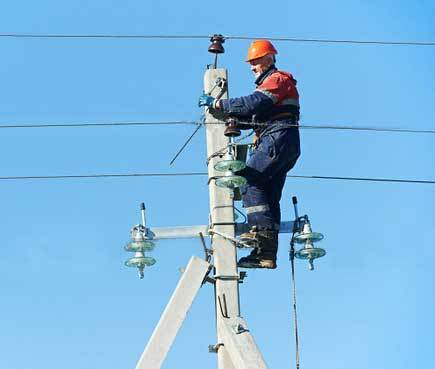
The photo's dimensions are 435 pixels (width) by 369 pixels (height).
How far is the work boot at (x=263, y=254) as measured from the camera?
907 cm

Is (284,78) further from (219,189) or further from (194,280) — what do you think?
(194,280)

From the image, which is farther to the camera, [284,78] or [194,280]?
[284,78]

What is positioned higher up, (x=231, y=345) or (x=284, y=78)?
(x=284, y=78)

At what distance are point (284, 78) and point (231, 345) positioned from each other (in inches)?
85.4

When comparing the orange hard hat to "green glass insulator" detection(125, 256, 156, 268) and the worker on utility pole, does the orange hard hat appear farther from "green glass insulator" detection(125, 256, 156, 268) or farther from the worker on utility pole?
"green glass insulator" detection(125, 256, 156, 268)

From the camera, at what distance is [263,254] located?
909 centimetres

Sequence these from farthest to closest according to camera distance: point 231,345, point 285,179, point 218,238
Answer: point 285,179 → point 218,238 → point 231,345

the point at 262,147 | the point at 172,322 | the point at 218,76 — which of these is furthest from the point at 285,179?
the point at 172,322

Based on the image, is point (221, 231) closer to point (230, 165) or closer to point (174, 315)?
point (230, 165)

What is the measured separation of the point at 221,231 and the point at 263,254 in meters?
0.38

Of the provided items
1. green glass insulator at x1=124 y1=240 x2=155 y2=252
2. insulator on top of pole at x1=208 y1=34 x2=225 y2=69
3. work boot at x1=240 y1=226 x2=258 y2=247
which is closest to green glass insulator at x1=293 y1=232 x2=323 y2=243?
work boot at x1=240 y1=226 x2=258 y2=247

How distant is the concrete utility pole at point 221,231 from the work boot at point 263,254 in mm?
183

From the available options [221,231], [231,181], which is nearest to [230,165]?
[231,181]

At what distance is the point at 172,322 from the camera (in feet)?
28.0
